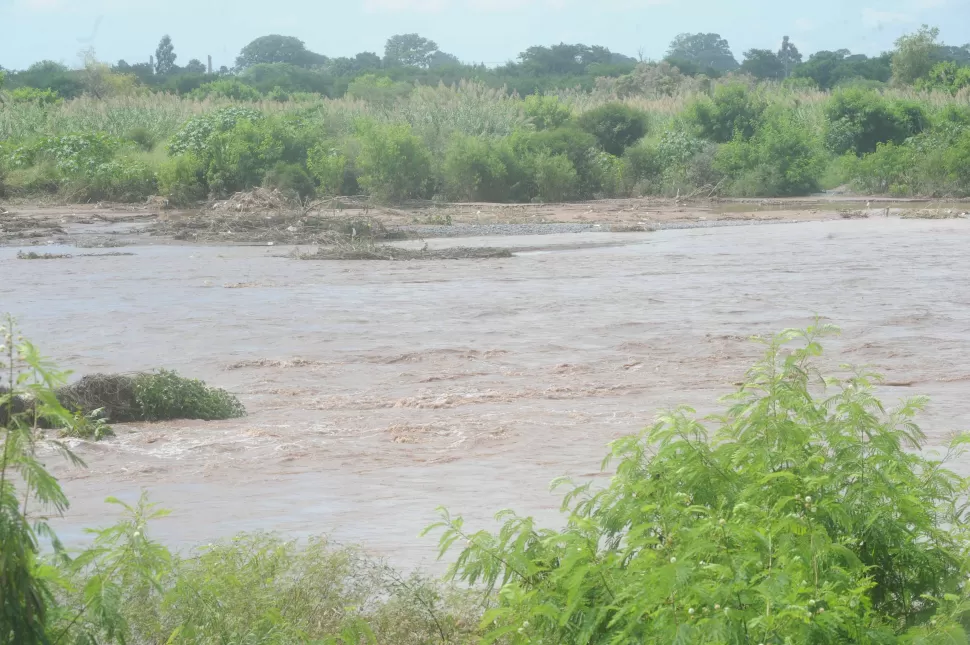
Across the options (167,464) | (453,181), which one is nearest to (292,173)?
(453,181)

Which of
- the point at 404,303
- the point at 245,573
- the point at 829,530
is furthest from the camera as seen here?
the point at 404,303

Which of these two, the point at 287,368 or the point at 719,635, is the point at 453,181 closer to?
the point at 287,368

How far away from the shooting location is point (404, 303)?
53.4 ft

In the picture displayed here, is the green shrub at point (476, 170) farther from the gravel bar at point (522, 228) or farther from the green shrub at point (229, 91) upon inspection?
the green shrub at point (229, 91)

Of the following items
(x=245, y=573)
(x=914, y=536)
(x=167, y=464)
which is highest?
(x=914, y=536)

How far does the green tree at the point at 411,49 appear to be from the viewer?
12825 centimetres

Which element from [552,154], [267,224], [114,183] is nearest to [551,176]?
[552,154]

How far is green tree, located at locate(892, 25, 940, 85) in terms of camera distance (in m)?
63.5

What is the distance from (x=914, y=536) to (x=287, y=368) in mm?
8412

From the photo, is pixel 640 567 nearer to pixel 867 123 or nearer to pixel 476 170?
pixel 476 170

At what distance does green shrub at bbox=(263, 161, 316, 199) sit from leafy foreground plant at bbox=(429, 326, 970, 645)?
94.0ft

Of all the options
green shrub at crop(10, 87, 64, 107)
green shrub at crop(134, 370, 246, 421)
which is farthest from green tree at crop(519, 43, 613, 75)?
green shrub at crop(134, 370, 246, 421)

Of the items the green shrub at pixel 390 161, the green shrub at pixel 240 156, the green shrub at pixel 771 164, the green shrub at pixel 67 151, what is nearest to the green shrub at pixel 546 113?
the green shrub at pixel 771 164

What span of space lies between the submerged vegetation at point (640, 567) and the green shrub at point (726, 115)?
39712 mm
